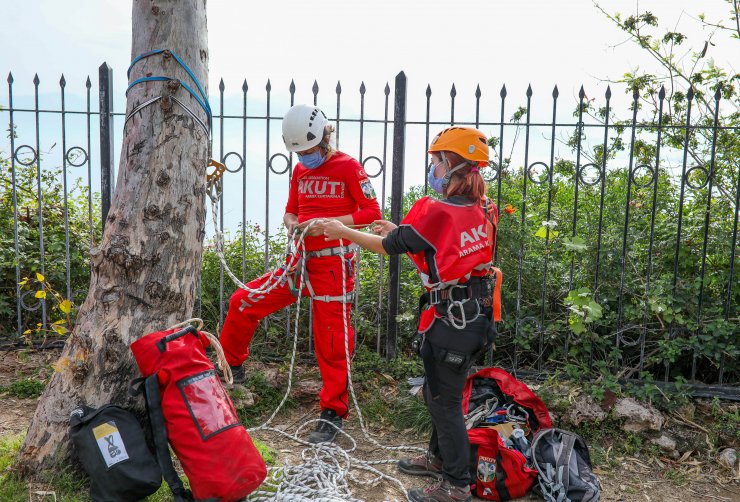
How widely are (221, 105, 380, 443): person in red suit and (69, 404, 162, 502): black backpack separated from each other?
1.52 meters

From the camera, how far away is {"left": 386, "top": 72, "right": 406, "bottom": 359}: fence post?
581 cm

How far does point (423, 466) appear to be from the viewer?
4.24 meters

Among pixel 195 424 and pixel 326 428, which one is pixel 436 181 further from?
pixel 326 428

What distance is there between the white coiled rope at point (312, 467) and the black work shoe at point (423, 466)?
0.46 ft

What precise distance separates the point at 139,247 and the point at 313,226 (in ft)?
3.94

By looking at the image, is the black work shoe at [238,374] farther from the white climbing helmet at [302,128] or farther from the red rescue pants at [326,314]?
the white climbing helmet at [302,128]

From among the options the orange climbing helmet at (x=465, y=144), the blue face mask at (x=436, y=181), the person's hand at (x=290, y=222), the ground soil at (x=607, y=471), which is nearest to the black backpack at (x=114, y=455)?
the ground soil at (x=607, y=471)

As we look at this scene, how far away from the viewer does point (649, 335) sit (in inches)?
231

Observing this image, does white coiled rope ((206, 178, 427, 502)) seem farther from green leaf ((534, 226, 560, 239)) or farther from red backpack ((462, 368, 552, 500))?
green leaf ((534, 226, 560, 239))

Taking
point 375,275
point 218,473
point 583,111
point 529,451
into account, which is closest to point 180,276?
point 218,473

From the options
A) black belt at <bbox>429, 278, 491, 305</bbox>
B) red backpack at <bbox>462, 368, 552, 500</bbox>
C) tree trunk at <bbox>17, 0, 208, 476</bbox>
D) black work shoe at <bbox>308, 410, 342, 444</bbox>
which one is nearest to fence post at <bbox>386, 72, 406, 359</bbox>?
black work shoe at <bbox>308, 410, 342, 444</bbox>

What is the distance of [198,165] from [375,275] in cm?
305

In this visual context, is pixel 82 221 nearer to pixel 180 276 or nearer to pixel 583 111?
pixel 180 276

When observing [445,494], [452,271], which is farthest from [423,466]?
[452,271]
